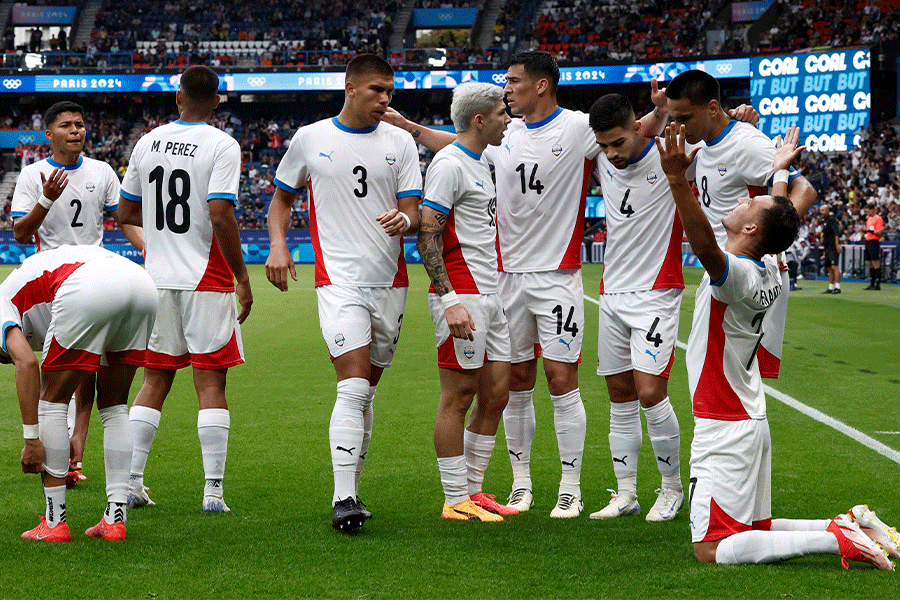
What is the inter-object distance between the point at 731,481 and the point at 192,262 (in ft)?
10.3

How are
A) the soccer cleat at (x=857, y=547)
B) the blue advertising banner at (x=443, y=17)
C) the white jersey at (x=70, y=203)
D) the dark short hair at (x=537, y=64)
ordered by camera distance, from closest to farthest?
the soccer cleat at (x=857, y=547) < the dark short hair at (x=537, y=64) < the white jersey at (x=70, y=203) < the blue advertising banner at (x=443, y=17)

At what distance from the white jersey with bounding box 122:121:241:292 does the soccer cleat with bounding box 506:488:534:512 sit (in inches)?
80.8

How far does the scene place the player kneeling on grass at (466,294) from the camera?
5016 millimetres

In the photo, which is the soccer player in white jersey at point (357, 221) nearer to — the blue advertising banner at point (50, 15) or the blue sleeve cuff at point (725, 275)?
the blue sleeve cuff at point (725, 275)

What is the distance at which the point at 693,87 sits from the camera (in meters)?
4.95

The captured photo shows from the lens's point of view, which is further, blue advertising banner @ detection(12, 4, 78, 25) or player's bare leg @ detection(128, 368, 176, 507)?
blue advertising banner @ detection(12, 4, 78, 25)

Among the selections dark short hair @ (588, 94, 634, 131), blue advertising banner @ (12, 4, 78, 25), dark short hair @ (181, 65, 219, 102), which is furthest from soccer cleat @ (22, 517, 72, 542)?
blue advertising banner @ (12, 4, 78, 25)

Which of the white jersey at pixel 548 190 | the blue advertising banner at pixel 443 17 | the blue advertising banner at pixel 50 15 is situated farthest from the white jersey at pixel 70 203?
the blue advertising banner at pixel 50 15

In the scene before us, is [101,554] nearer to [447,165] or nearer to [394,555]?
[394,555]

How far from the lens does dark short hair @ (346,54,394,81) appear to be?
493 cm

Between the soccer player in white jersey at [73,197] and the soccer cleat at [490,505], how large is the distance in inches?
103

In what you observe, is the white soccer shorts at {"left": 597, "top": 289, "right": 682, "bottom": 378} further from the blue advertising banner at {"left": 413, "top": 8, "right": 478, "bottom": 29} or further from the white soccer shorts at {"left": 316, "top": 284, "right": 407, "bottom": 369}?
the blue advertising banner at {"left": 413, "top": 8, "right": 478, "bottom": 29}

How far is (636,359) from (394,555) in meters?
1.78

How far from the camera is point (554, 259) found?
541 cm
